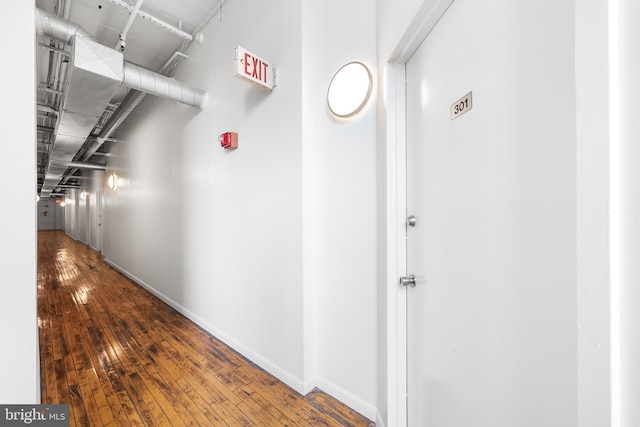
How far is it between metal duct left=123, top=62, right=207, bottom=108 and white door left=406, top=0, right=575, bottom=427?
276cm

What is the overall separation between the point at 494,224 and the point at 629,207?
431 mm

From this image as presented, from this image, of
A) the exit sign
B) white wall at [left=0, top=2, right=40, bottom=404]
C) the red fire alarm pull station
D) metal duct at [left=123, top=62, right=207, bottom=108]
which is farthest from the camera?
metal duct at [left=123, top=62, right=207, bottom=108]

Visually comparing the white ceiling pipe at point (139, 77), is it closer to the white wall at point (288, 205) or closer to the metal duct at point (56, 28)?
the metal duct at point (56, 28)

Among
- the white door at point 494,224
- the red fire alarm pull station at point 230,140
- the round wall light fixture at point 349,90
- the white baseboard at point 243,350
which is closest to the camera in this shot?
the white door at point 494,224

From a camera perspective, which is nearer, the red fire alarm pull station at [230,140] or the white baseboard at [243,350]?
the white baseboard at [243,350]

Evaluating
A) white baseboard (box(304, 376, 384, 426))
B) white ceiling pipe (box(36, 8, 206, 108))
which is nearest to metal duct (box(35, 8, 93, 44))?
white ceiling pipe (box(36, 8, 206, 108))

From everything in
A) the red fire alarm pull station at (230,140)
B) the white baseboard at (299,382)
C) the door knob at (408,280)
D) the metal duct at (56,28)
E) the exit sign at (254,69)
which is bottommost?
the white baseboard at (299,382)

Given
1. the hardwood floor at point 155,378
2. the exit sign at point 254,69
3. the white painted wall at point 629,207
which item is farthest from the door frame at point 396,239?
the exit sign at point 254,69

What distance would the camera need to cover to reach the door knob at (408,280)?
1.37 meters

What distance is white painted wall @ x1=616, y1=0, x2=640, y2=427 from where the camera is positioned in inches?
16.3

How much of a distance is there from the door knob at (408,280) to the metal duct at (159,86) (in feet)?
10.2

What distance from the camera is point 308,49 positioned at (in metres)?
2.02

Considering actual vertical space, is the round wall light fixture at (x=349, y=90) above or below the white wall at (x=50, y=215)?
above

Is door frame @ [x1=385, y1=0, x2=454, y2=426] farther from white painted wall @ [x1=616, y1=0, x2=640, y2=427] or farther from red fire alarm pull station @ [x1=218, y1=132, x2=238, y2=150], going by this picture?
red fire alarm pull station @ [x1=218, y1=132, x2=238, y2=150]
